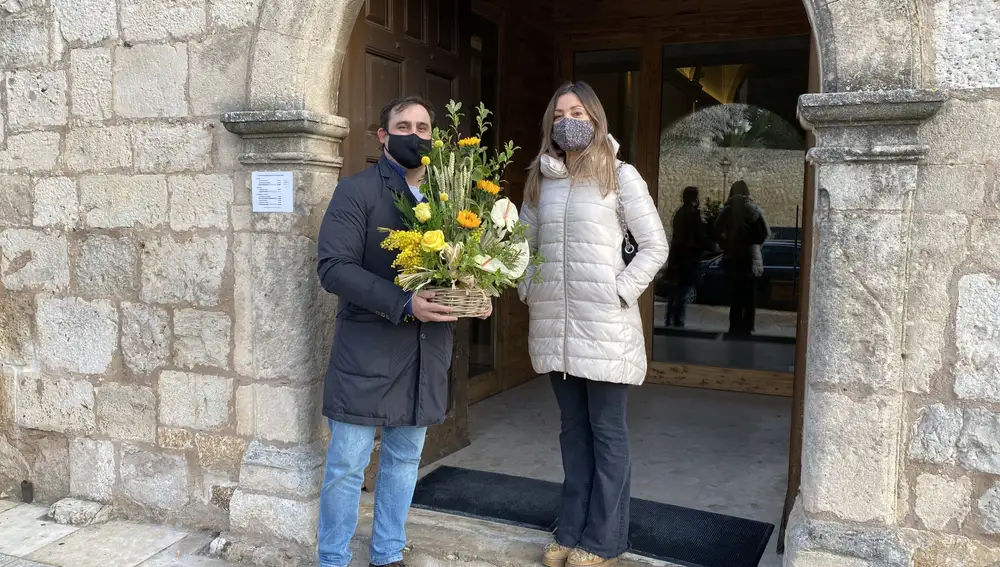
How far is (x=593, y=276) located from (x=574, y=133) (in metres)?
0.48

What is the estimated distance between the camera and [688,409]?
510 cm

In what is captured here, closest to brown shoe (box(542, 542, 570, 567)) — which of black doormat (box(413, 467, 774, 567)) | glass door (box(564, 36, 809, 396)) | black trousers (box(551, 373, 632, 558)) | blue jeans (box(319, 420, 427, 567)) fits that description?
black trousers (box(551, 373, 632, 558))

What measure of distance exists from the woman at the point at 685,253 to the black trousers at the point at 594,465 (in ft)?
11.1

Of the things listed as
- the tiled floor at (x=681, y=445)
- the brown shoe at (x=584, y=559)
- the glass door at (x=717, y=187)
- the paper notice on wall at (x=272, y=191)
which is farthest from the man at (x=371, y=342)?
the glass door at (x=717, y=187)

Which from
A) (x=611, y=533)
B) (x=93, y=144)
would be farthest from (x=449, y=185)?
(x=93, y=144)

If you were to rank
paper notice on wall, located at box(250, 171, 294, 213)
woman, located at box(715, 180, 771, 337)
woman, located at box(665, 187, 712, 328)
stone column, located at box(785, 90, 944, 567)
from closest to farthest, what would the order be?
stone column, located at box(785, 90, 944, 567)
paper notice on wall, located at box(250, 171, 294, 213)
woman, located at box(715, 180, 771, 337)
woman, located at box(665, 187, 712, 328)

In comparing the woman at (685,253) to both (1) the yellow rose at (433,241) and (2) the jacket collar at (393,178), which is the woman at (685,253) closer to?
(2) the jacket collar at (393,178)

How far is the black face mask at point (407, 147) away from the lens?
250 centimetres

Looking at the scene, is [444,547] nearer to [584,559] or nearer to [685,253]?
[584,559]

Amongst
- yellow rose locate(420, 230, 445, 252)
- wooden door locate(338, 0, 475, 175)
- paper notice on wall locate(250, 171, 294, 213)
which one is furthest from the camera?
wooden door locate(338, 0, 475, 175)

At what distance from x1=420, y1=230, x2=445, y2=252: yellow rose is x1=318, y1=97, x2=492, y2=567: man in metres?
0.28

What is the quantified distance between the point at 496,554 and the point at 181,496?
1.49 meters

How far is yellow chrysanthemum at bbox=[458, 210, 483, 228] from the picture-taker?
2246 mm

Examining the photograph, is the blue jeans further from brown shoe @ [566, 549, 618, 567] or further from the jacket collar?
the jacket collar
